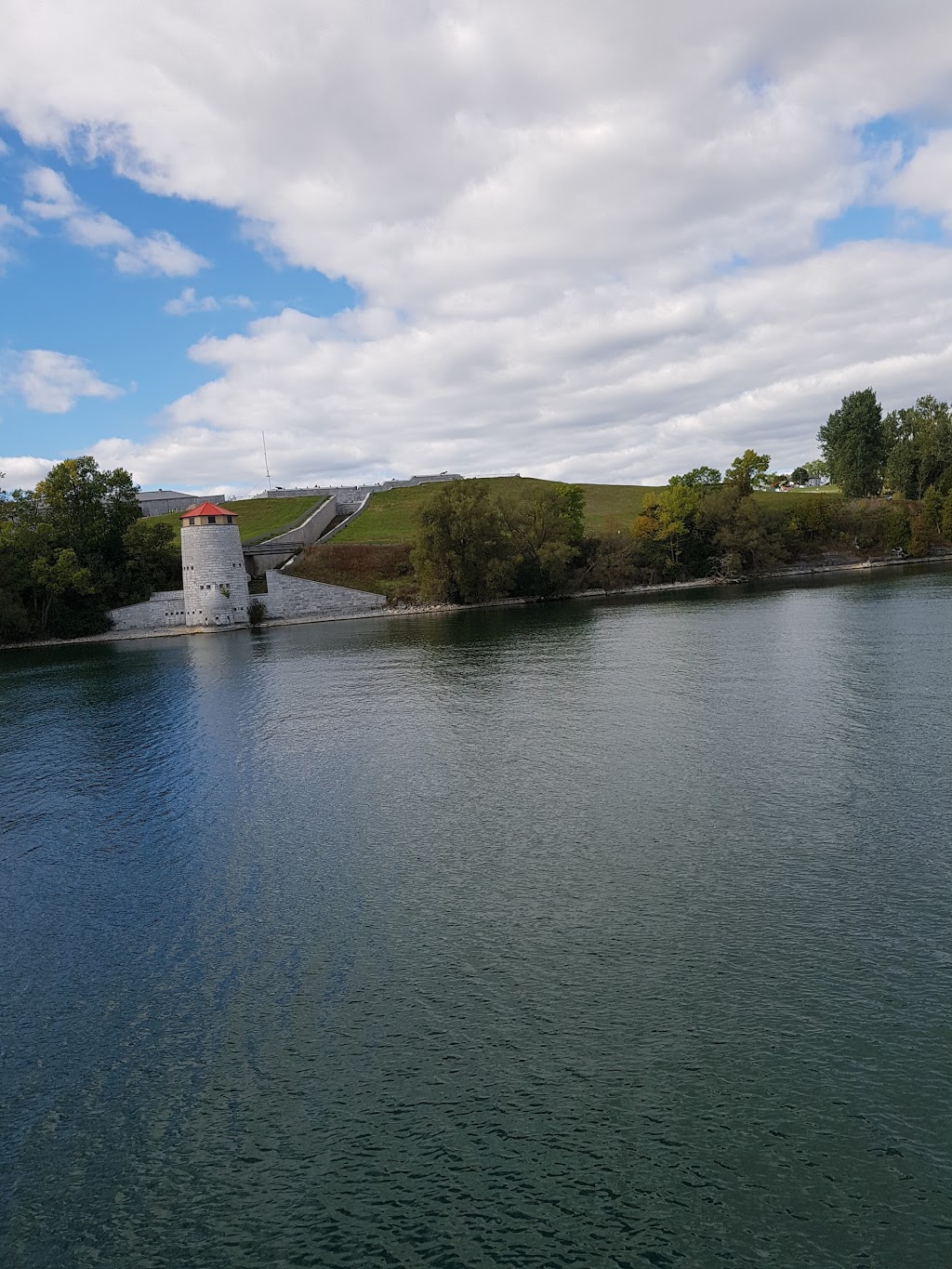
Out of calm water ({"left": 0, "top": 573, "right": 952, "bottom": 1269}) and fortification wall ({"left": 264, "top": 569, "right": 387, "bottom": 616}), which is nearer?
calm water ({"left": 0, "top": 573, "right": 952, "bottom": 1269})

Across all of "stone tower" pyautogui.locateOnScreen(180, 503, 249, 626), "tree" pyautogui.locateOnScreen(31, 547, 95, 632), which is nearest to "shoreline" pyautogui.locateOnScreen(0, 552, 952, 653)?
"stone tower" pyautogui.locateOnScreen(180, 503, 249, 626)

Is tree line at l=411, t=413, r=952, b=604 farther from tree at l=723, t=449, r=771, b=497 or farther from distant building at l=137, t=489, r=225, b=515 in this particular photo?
distant building at l=137, t=489, r=225, b=515

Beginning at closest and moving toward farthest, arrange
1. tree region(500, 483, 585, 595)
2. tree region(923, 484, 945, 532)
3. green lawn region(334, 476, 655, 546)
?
tree region(500, 483, 585, 595)
green lawn region(334, 476, 655, 546)
tree region(923, 484, 945, 532)

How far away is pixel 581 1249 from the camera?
8398 millimetres

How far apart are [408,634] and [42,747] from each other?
120ft

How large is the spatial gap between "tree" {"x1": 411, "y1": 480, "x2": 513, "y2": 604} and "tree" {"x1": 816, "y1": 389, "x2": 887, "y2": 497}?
245 ft

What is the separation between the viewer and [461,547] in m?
90.6

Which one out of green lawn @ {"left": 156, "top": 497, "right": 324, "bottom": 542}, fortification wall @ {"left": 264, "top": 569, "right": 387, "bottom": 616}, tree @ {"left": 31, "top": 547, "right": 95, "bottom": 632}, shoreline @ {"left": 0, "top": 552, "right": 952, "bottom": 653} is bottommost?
shoreline @ {"left": 0, "top": 552, "right": 952, "bottom": 653}

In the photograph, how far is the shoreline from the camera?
85750 mm

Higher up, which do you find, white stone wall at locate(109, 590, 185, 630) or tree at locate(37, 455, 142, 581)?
tree at locate(37, 455, 142, 581)

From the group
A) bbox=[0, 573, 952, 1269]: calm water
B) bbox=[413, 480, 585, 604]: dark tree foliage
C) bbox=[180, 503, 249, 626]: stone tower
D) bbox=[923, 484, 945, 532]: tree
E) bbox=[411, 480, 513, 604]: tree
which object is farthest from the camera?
bbox=[923, 484, 945, 532]: tree

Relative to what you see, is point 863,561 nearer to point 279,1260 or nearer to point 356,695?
point 356,695

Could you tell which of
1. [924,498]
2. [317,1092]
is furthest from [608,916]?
[924,498]

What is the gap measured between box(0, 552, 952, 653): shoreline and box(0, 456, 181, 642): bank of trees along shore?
112 inches
